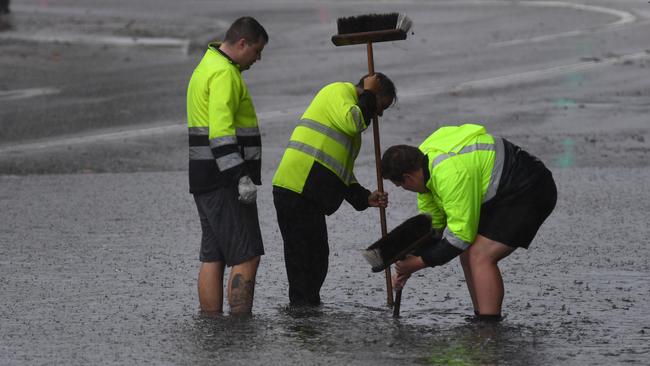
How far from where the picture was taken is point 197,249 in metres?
8.99

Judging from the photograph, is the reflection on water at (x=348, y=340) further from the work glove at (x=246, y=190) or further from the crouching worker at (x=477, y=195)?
the work glove at (x=246, y=190)

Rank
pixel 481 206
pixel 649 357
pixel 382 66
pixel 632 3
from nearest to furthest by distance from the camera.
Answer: pixel 649 357
pixel 481 206
pixel 382 66
pixel 632 3

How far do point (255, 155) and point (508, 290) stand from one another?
1.70 m

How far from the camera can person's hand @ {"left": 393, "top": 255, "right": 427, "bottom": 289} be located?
6.83 metres

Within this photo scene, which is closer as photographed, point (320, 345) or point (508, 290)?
point (320, 345)

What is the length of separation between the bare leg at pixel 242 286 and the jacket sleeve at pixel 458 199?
1064mm

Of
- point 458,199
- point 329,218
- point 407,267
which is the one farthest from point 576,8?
point 458,199

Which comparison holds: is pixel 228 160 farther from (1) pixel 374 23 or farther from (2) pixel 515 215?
(2) pixel 515 215

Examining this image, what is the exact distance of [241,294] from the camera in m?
7.15

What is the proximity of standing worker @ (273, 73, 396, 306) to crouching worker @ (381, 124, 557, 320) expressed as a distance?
41cm

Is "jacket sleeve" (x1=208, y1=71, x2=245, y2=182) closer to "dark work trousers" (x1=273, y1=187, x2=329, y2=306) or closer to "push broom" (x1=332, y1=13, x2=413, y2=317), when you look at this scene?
"dark work trousers" (x1=273, y1=187, x2=329, y2=306)

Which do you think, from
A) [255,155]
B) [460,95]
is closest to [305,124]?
[255,155]

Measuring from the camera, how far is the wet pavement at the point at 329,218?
6.64m

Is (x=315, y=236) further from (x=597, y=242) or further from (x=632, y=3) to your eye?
(x=632, y=3)
